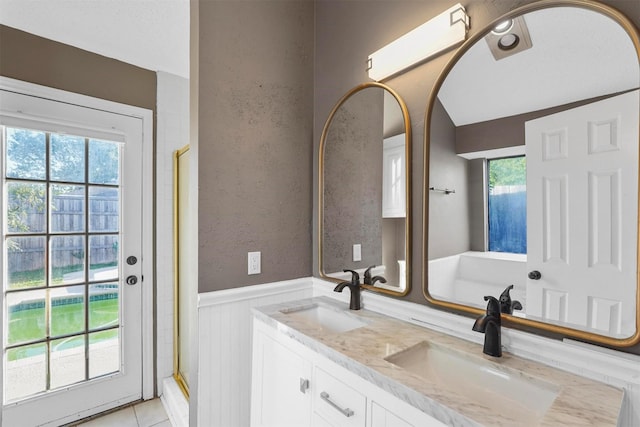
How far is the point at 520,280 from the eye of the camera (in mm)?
982

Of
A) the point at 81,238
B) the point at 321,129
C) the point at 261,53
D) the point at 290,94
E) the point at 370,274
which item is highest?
the point at 261,53

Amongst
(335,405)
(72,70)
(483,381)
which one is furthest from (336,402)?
(72,70)

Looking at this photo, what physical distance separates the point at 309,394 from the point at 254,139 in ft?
3.87

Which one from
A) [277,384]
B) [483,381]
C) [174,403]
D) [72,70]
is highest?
[72,70]

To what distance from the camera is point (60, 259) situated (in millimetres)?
1966

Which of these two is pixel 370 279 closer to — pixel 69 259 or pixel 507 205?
pixel 507 205

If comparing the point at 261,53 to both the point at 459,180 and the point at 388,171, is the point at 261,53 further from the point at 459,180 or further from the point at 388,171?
the point at 459,180

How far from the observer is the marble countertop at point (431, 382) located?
67 cm

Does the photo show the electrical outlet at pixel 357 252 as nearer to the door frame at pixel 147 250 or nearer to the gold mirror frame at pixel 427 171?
the gold mirror frame at pixel 427 171

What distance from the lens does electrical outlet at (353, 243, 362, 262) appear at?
5.04ft

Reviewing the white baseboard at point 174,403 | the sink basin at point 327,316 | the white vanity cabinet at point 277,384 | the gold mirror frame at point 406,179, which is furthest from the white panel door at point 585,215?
the white baseboard at point 174,403

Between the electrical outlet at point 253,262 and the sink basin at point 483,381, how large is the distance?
0.84m

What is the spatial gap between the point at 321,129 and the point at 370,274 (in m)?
0.86

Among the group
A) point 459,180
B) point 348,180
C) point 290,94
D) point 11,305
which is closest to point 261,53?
point 290,94
